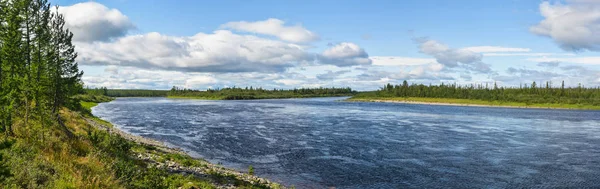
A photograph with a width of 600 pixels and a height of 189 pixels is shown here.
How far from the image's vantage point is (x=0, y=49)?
25906 mm

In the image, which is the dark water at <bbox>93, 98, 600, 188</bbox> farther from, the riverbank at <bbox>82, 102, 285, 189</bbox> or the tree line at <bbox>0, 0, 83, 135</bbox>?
the tree line at <bbox>0, 0, 83, 135</bbox>

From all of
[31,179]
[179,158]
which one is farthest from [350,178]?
[31,179]

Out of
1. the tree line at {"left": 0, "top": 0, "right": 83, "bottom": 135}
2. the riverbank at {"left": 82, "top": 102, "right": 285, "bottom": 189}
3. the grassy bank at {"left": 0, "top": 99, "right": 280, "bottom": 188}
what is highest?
the tree line at {"left": 0, "top": 0, "right": 83, "bottom": 135}

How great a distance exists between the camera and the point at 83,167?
1922 centimetres

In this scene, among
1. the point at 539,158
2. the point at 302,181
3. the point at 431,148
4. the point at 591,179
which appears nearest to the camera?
the point at 302,181

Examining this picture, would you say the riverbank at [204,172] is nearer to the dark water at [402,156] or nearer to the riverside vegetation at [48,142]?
the riverside vegetation at [48,142]

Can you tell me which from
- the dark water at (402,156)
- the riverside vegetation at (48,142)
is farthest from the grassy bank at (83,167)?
the dark water at (402,156)

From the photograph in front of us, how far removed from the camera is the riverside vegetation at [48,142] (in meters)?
17.5

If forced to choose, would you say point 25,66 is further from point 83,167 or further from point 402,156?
point 402,156

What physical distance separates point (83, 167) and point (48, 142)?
22.2 ft

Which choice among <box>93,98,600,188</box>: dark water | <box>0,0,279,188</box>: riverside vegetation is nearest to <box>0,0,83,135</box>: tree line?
<box>0,0,279,188</box>: riverside vegetation

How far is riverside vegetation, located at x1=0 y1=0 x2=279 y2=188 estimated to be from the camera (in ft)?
57.4

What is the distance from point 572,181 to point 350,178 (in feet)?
55.2

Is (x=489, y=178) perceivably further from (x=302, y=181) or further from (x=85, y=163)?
(x=85, y=163)
